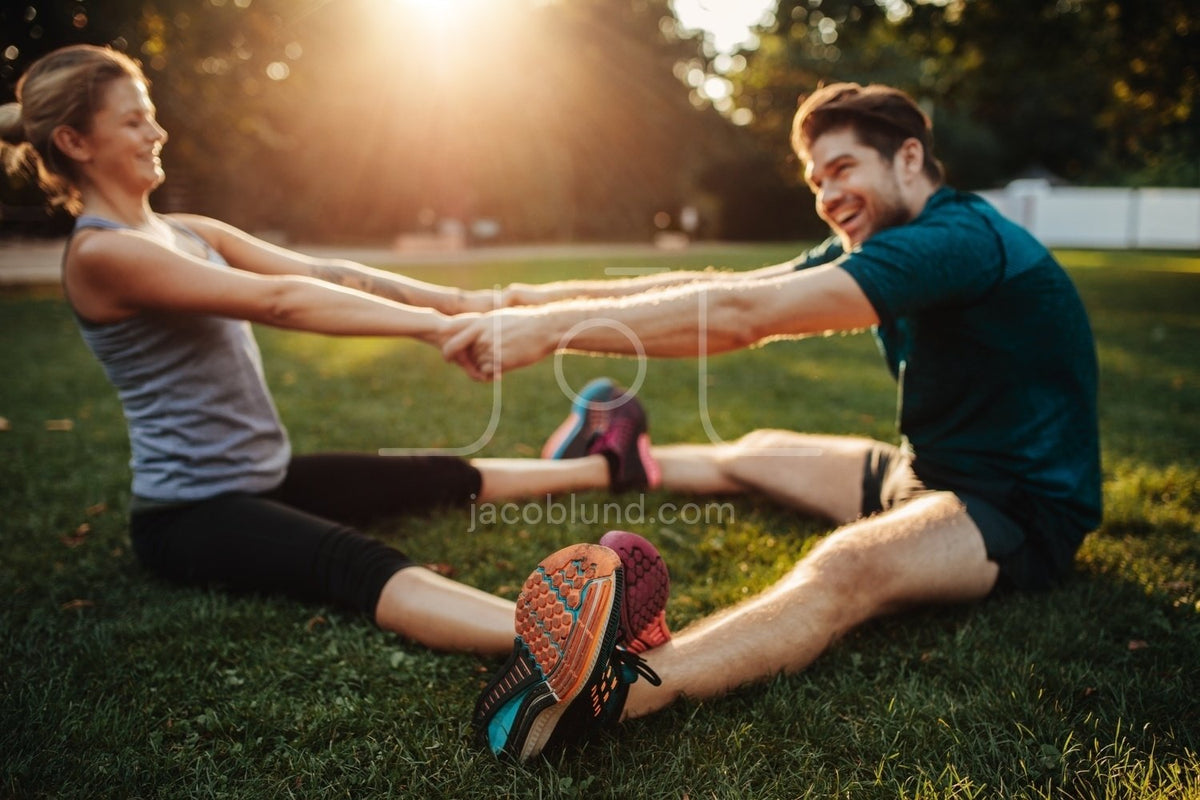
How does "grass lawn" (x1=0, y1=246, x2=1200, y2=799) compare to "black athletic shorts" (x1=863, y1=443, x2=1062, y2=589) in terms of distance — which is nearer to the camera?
"grass lawn" (x1=0, y1=246, x2=1200, y2=799)

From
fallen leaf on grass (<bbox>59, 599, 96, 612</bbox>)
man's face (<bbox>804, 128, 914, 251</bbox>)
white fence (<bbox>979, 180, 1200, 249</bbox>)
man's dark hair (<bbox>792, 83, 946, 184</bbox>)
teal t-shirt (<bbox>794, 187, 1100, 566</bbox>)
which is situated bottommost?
white fence (<bbox>979, 180, 1200, 249</bbox>)

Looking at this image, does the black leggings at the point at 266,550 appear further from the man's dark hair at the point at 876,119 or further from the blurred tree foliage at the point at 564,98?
the man's dark hair at the point at 876,119

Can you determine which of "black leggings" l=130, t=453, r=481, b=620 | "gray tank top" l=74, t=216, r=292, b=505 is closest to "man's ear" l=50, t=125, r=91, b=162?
"gray tank top" l=74, t=216, r=292, b=505

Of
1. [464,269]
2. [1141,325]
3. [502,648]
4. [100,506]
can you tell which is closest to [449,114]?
[464,269]

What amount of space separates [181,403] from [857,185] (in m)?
2.35

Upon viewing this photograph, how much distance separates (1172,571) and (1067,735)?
51.2 inches

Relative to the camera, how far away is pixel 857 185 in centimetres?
271

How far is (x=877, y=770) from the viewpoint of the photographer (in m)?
1.81

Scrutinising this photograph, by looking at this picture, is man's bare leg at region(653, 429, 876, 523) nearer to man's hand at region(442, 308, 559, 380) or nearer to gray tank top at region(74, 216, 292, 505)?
man's hand at region(442, 308, 559, 380)

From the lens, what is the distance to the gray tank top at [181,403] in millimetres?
2643

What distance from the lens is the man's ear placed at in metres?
2.51

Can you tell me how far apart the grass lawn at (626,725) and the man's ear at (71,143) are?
1430 millimetres

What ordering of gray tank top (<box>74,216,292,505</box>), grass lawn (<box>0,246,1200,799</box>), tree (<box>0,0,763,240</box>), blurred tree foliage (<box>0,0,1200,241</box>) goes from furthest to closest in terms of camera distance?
tree (<box>0,0,763,240</box>)
blurred tree foliage (<box>0,0,1200,241</box>)
gray tank top (<box>74,216,292,505</box>)
grass lawn (<box>0,246,1200,799</box>)

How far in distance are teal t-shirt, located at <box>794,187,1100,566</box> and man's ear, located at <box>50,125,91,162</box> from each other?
2.48 m
